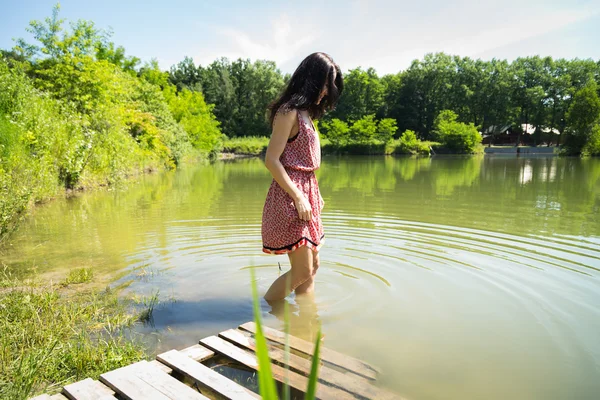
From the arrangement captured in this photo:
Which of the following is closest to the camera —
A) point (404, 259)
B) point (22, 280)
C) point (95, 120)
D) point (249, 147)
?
point (22, 280)

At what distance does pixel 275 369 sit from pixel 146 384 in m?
0.70

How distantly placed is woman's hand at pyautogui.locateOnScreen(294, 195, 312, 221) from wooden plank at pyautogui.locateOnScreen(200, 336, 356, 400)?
97 cm

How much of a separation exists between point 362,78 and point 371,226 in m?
54.7

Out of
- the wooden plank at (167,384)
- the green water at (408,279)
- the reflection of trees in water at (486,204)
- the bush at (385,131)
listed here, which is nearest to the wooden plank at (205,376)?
the wooden plank at (167,384)

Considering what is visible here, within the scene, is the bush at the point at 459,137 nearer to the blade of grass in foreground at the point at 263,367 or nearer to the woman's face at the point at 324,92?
the woman's face at the point at 324,92

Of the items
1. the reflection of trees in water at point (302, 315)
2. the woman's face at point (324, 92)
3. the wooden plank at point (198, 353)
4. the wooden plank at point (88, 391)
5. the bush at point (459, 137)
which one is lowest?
the reflection of trees in water at point (302, 315)

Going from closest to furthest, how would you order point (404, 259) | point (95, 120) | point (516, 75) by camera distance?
point (404, 259) → point (95, 120) → point (516, 75)

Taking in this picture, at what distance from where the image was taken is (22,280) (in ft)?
14.8

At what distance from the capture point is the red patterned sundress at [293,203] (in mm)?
3213

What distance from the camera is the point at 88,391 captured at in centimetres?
224

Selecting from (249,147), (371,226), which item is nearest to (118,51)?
(249,147)

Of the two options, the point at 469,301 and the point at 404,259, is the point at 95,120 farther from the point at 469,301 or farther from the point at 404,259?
the point at 469,301

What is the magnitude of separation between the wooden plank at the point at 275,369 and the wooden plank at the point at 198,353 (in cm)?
4

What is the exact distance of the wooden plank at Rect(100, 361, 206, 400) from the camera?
221 centimetres
